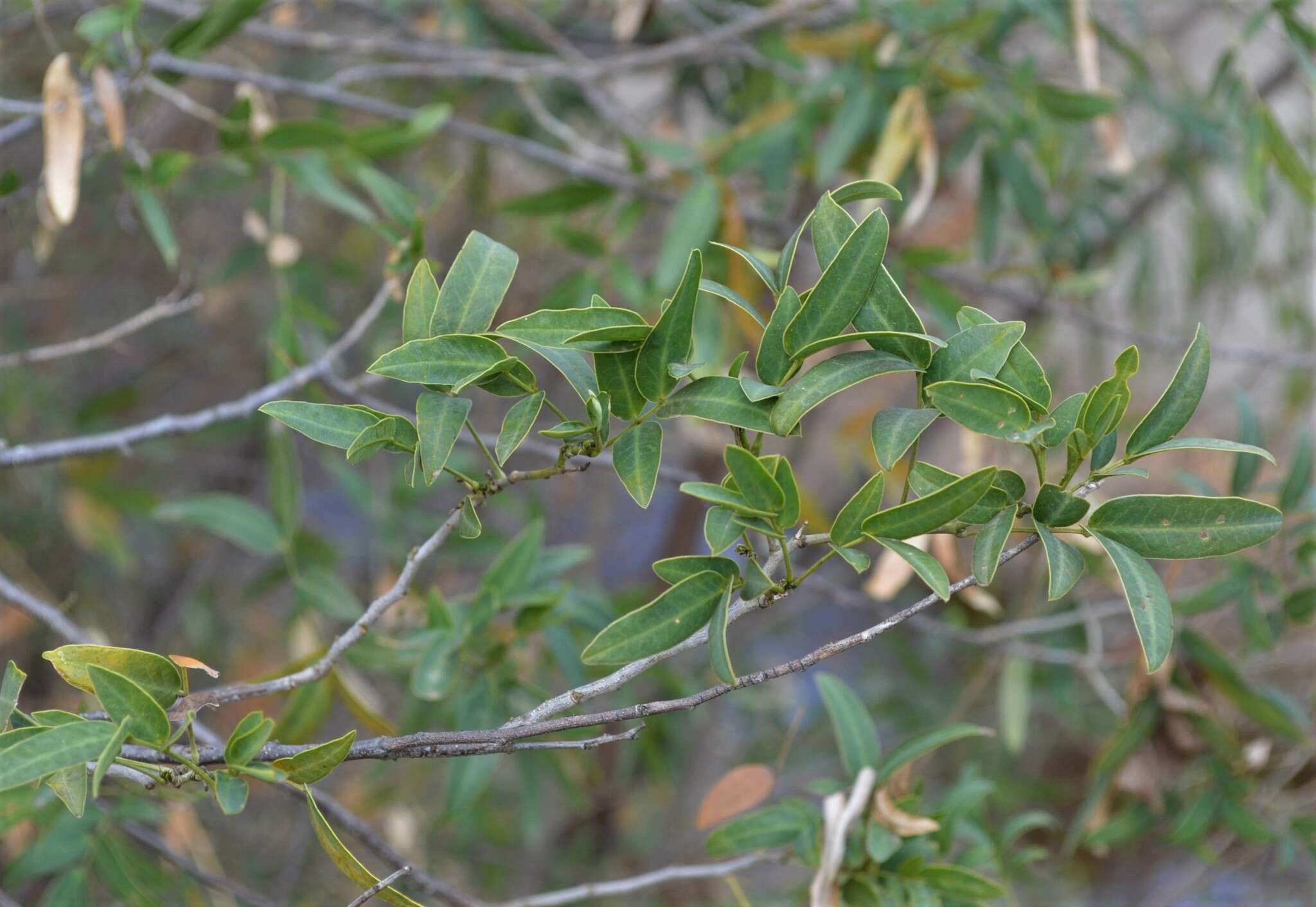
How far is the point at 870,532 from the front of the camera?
429 mm

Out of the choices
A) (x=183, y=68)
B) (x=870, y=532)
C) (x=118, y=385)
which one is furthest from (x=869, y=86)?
(x=118, y=385)

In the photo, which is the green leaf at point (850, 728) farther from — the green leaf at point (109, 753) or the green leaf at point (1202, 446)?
the green leaf at point (109, 753)

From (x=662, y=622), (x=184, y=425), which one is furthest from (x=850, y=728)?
(x=184, y=425)

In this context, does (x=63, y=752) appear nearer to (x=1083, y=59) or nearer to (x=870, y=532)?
(x=870, y=532)

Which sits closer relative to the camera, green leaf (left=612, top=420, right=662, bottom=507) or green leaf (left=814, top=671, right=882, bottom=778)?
green leaf (left=612, top=420, right=662, bottom=507)

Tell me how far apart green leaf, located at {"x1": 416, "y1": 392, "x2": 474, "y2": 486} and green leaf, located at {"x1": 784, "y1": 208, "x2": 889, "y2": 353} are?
13cm

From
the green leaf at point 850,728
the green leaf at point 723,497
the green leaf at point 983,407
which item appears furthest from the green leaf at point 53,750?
the green leaf at point 850,728

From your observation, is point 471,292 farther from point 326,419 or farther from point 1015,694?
point 1015,694

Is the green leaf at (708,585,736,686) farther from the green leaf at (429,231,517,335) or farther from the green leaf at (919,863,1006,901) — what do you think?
the green leaf at (919,863,1006,901)

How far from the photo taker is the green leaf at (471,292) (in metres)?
0.46

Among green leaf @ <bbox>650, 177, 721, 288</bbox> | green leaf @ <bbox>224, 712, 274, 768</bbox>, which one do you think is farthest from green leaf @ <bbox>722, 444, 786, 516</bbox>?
green leaf @ <bbox>650, 177, 721, 288</bbox>

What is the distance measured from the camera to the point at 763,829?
683 millimetres

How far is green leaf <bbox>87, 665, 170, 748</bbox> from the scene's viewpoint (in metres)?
0.40

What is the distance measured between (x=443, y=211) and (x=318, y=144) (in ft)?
2.99
